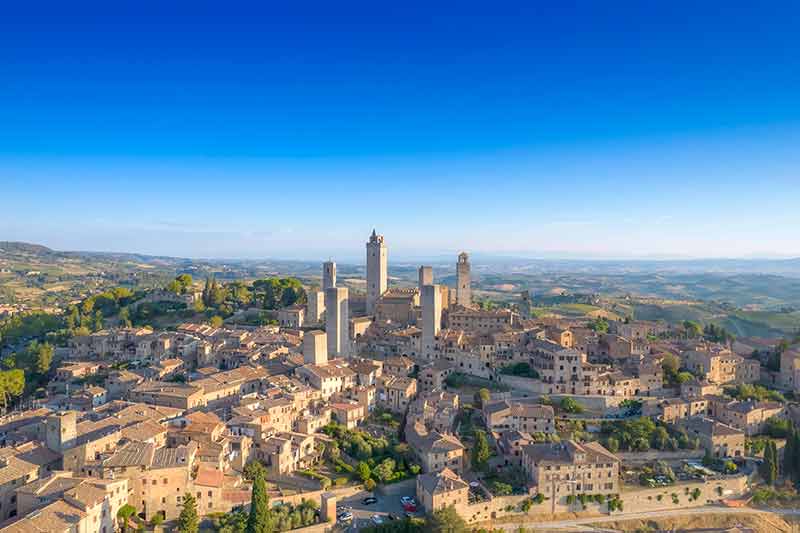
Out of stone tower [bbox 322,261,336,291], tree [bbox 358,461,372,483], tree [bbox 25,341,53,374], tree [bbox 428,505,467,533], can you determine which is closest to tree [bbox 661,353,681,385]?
tree [bbox 428,505,467,533]

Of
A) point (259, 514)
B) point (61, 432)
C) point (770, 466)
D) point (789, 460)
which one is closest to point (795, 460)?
point (789, 460)

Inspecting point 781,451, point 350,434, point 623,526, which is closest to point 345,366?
point 350,434

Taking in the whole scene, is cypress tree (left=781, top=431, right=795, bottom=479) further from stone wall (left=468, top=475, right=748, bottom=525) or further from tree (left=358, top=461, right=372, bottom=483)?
tree (left=358, top=461, right=372, bottom=483)

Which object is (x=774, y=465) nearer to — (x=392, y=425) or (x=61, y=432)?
(x=392, y=425)

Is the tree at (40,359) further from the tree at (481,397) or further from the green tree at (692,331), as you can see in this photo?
the green tree at (692,331)

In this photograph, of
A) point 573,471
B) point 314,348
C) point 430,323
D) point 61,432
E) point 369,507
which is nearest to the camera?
point 61,432

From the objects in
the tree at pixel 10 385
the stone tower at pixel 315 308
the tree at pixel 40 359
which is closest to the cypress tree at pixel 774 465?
the stone tower at pixel 315 308

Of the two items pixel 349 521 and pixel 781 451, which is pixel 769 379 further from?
pixel 349 521
